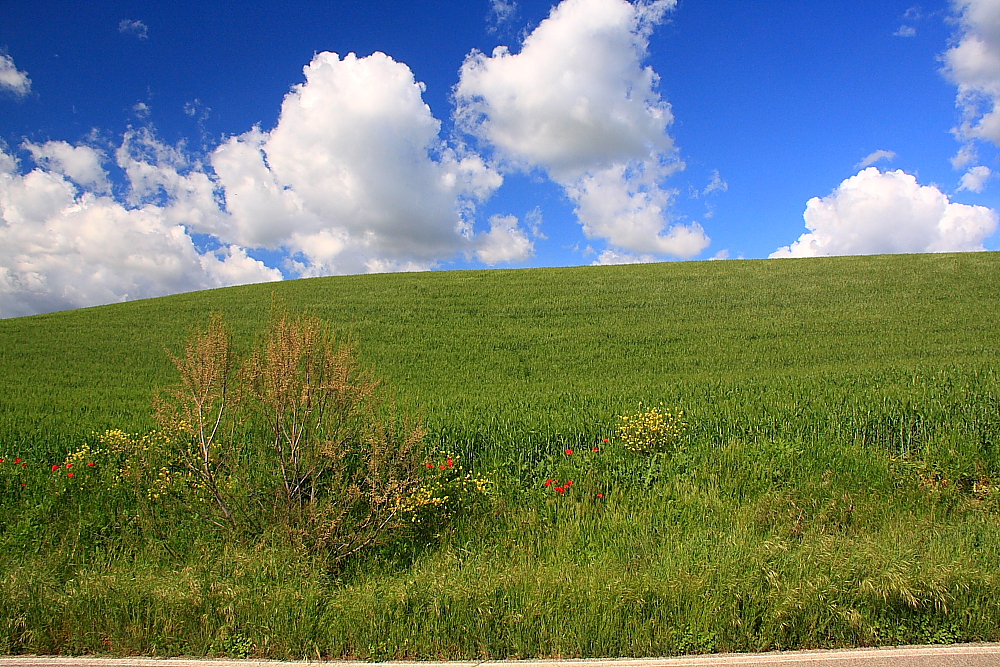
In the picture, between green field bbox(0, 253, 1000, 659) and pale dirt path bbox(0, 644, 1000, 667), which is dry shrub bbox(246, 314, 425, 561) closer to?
green field bbox(0, 253, 1000, 659)

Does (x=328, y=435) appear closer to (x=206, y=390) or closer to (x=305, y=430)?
(x=305, y=430)

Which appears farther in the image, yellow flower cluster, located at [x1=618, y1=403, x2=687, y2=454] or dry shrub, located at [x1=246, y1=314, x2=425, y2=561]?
yellow flower cluster, located at [x1=618, y1=403, x2=687, y2=454]

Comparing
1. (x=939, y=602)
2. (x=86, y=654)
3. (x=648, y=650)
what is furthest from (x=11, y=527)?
(x=939, y=602)

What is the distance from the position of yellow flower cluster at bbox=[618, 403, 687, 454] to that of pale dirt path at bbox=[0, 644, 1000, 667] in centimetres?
380

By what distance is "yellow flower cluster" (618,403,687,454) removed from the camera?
719 centimetres

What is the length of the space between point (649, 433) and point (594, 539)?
231 centimetres

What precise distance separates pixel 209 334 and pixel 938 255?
44.4m

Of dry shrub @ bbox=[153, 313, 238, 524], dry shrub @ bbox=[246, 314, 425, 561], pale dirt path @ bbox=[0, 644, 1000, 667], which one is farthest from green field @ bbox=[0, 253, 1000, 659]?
dry shrub @ bbox=[153, 313, 238, 524]

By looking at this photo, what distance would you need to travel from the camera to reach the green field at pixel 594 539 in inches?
141

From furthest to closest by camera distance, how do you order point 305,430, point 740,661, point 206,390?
point 305,430 → point 206,390 → point 740,661

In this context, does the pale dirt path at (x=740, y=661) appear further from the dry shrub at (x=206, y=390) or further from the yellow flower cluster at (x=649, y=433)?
the yellow flower cluster at (x=649, y=433)

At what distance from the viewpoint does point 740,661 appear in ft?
10.7

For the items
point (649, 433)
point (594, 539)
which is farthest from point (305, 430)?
point (649, 433)

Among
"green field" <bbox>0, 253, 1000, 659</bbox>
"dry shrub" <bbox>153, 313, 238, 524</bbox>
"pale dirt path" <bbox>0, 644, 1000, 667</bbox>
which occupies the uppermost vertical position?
"dry shrub" <bbox>153, 313, 238, 524</bbox>
